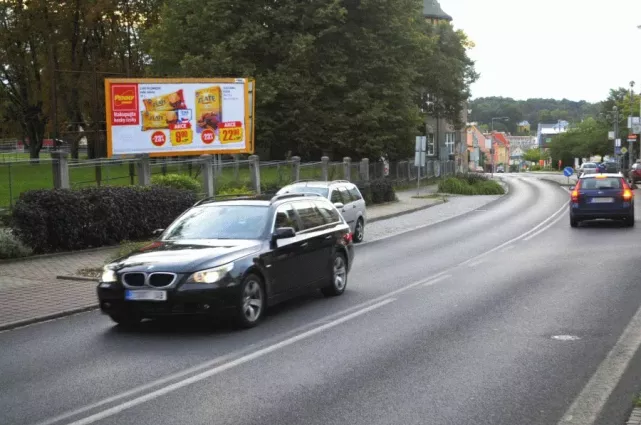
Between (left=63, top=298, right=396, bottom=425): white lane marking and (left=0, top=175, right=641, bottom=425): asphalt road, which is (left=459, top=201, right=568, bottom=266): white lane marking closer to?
(left=0, top=175, right=641, bottom=425): asphalt road

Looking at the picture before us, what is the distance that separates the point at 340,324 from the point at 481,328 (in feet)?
5.18

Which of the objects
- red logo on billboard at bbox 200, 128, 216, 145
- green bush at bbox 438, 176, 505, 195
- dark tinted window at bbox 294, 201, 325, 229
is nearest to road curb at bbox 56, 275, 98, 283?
dark tinted window at bbox 294, 201, 325, 229

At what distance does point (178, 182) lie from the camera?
23609 mm

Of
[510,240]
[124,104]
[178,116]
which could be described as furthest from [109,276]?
[178,116]

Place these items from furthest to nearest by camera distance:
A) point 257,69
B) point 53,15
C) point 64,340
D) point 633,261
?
point 53,15, point 257,69, point 633,261, point 64,340

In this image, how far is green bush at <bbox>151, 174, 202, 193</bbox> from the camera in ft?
75.9

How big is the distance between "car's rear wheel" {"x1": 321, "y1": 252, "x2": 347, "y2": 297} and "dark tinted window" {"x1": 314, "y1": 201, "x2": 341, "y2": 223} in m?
0.53

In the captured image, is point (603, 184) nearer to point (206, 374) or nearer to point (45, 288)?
point (45, 288)

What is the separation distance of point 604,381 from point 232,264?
13.5 ft

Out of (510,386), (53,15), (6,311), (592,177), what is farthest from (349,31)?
(510,386)

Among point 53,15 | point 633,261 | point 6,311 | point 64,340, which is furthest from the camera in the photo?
point 53,15

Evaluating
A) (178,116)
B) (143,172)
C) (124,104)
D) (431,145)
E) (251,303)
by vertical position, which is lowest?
(251,303)

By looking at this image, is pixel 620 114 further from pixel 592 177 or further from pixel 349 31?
pixel 592 177

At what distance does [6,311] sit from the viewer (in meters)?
10.9
